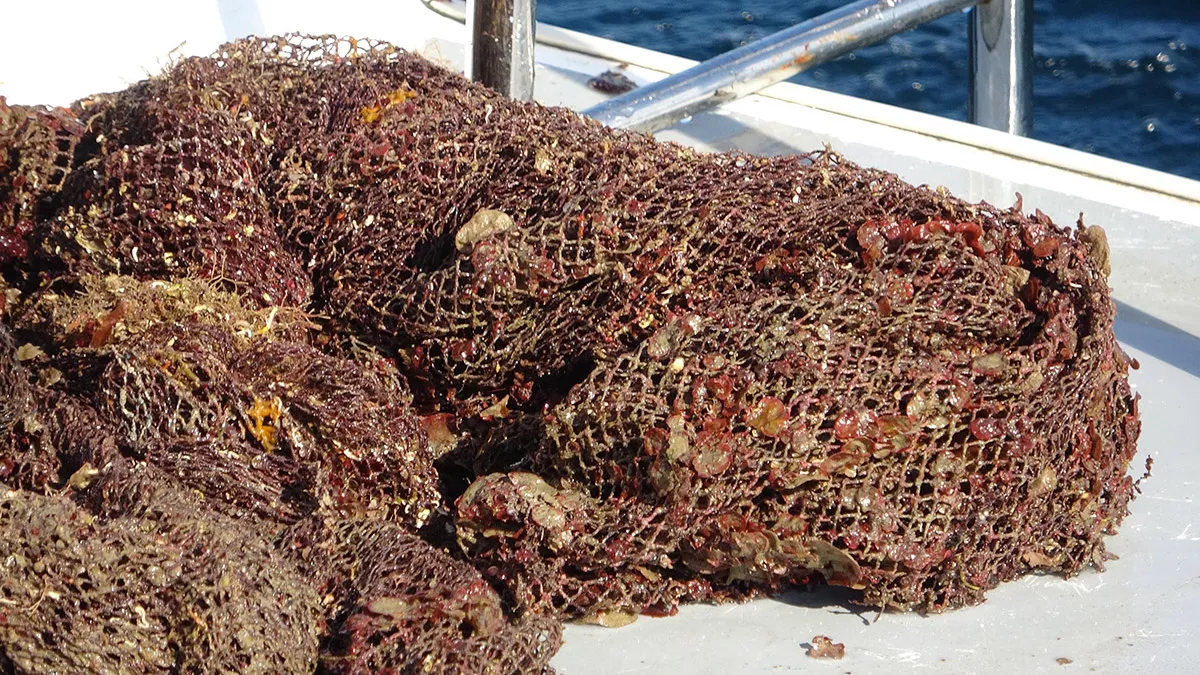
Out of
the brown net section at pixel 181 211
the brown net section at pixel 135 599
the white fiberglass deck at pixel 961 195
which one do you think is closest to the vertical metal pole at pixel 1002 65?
the white fiberglass deck at pixel 961 195

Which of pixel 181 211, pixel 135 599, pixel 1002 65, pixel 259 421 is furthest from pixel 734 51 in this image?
pixel 135 599

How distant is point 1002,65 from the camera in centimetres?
467

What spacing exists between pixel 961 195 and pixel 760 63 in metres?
0.74

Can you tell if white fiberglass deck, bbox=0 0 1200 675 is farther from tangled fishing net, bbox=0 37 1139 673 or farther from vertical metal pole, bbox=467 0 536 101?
vertical metal pole, bbox=467 0 536 101

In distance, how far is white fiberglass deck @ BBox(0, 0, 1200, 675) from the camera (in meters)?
2.12

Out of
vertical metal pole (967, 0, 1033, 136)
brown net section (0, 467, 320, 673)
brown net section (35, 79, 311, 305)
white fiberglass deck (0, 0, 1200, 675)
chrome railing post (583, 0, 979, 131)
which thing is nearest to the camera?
brown net section (0, 467, 320, 673)

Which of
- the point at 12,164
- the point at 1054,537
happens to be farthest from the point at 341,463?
the point at 1054,537

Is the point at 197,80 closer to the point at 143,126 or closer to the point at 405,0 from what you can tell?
the point at 143,126

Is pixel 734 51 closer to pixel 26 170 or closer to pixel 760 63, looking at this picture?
pixel 760 63

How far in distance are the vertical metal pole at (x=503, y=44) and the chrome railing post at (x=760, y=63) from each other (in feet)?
0.77

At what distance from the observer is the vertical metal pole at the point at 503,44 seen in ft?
11.9

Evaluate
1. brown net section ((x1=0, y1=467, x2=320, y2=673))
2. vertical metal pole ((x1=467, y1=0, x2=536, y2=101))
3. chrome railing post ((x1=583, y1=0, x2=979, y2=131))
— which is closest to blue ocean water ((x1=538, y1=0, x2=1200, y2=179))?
chrome railing post ((x1=583, y1=0, x2=979, y2=131))

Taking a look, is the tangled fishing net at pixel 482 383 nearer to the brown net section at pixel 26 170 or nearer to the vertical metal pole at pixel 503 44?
the brown net section at pixel 26 170

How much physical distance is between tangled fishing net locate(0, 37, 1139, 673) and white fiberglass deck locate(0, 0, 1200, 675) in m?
0.08
